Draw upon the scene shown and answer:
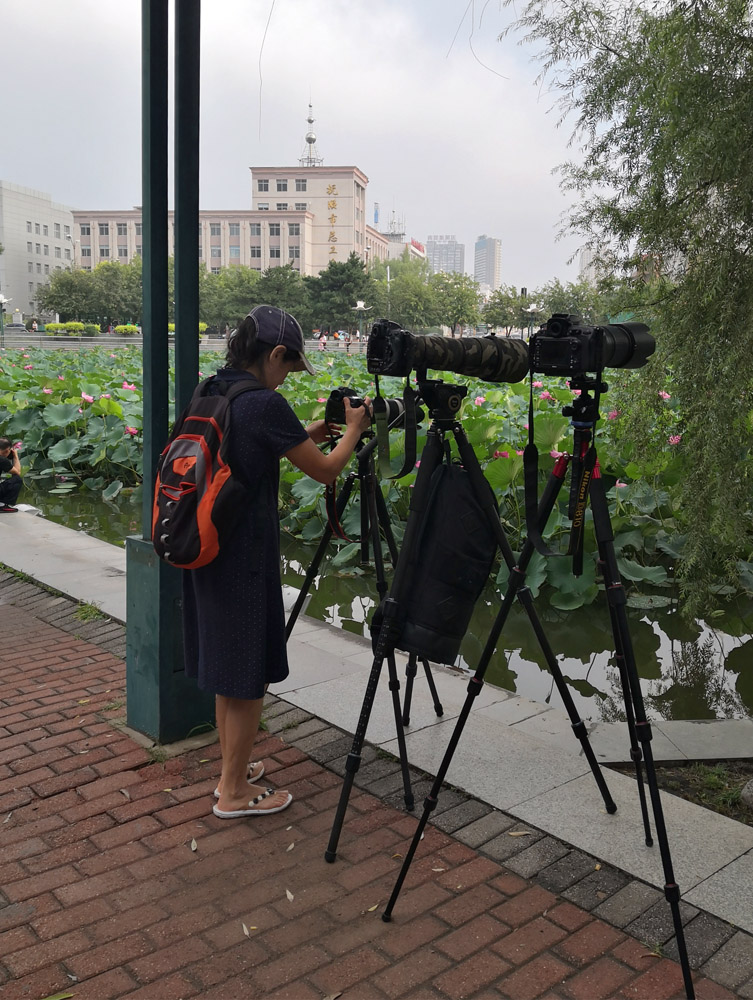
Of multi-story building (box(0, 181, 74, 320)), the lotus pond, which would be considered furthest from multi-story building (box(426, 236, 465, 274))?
the lotus pond

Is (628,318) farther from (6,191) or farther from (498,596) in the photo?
(6,191)

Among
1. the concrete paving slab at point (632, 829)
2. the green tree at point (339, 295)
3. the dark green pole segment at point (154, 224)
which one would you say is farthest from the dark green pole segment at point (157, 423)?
the green tree at point (339, 295)

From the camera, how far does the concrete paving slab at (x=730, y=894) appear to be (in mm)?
2383

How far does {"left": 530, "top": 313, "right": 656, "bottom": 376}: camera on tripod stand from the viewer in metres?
2.24

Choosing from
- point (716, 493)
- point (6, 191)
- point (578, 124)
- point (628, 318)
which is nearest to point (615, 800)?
point (716, 493)

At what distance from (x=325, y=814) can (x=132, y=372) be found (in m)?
16.2

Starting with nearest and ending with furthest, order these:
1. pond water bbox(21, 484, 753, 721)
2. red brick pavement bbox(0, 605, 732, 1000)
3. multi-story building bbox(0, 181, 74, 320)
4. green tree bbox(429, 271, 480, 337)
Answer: red brick pavement bbox(0, 605, 732, 1000), pond water bbox(21, 484, 753, 721), green tree bbox(429, 271, 480, 337), multi-story building bbox(0, 181, 74, 320)

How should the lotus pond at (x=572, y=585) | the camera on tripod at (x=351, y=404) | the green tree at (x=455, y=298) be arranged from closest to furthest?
the camera on tripod at (x=351, y=404) → the lotus pond at (x=572, y=585) → the green tree at (x=455, y=298)

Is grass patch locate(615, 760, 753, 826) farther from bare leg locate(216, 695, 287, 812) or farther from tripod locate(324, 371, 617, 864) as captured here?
bare leg locate(216, 695, 287, 812)

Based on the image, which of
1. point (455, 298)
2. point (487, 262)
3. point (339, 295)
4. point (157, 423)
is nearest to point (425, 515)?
point (157, 423)

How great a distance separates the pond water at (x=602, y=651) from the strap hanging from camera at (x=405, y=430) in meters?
2.49

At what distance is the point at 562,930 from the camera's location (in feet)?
7.64

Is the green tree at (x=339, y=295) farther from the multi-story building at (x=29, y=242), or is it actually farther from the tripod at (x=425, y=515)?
the tripod at (x=425, y=515)

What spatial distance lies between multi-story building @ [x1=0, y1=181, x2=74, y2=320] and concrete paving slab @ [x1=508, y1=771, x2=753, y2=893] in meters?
75.1
